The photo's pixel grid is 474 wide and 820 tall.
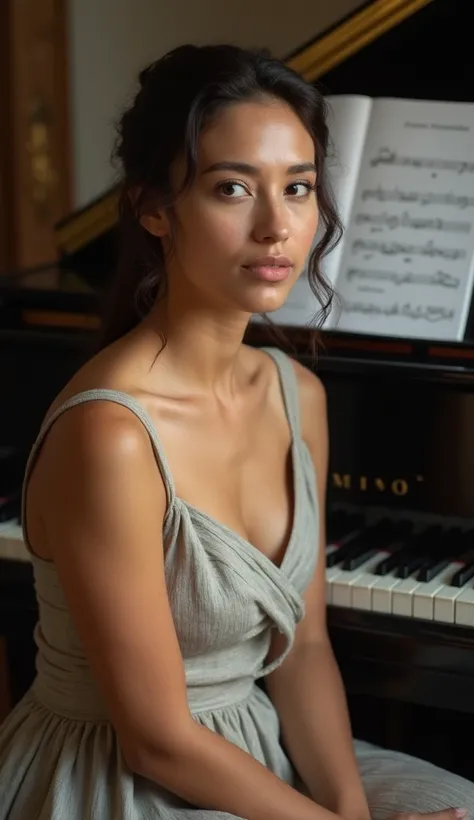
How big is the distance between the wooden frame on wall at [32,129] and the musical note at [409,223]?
157 cm

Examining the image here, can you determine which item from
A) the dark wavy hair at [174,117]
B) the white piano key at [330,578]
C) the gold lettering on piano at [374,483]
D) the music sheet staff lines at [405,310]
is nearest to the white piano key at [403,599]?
the white piano key at [330,578]

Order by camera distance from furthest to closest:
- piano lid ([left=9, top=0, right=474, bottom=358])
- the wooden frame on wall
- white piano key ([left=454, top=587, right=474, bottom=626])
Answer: the wooden frame on wall
piano lid ([left=9, top=0, right=474, bottom=358])
white piano key ([left=454, top=587, right=474, bottom=626])

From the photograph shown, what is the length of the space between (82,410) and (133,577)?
0.70 feet

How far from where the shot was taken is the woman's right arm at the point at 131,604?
143 centimetres

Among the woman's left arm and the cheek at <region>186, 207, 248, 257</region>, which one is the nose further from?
the woman's left arm

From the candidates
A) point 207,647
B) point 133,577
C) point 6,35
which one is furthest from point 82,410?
point 6,35

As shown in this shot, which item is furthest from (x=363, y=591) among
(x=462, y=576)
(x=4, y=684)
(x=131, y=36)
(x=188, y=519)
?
(x=131, y=36)

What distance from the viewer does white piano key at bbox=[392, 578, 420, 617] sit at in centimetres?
175

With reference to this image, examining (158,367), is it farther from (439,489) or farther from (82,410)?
(439,489)

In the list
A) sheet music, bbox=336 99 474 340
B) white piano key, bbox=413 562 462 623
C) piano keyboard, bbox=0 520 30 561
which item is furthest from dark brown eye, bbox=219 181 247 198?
piano keyboard, bbox=0 520 30 561

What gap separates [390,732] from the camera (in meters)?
2.23

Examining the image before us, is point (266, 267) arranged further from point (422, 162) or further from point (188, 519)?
point (422, 162)

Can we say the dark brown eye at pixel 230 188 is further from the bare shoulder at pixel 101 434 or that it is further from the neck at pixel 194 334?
the bare shoulder at pixel 101 434

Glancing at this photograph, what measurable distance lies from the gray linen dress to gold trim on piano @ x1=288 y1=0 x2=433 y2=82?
72 cm
